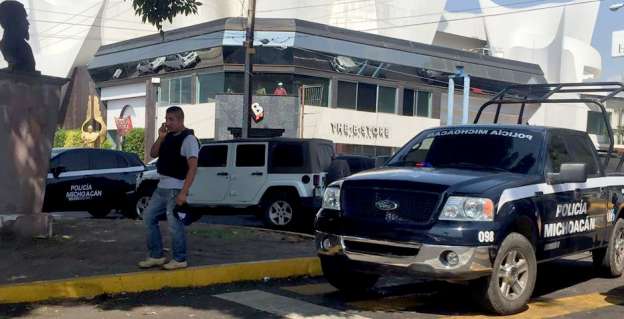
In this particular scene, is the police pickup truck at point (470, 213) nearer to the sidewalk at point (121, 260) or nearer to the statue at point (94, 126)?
the sidewalk at point (121, 260)

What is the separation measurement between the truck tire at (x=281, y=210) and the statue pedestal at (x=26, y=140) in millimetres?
5503

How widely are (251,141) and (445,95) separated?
3294 centimetres

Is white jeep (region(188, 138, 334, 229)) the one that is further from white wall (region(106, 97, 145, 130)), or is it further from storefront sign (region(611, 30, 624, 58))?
white wall (region(106, 97, 145, 130))

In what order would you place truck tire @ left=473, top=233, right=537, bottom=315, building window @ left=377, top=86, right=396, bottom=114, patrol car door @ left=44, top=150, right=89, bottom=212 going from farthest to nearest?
building window @ left=377, top=86, right=396, bottom=114, patrol car door @ left=44, top=150, right=89, bottom=212, truck tire @ left=473, top=233, right=537, bottom=315

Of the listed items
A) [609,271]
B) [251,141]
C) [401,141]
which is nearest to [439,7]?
[401,141]

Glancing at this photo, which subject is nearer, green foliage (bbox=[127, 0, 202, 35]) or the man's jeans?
the man's jeans

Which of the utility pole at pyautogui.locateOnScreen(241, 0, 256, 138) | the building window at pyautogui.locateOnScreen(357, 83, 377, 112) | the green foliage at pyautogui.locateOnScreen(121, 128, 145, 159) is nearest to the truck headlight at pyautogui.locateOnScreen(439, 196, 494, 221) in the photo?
the utility pole at pyautogui.locateOnScreen(241, 0, 256, 138)

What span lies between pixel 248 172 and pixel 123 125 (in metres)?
33.9

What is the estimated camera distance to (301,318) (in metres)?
6.12

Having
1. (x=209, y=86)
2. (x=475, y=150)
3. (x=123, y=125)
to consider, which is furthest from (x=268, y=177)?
(x=123, y=125)

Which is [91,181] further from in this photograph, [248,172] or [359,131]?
[359,131]

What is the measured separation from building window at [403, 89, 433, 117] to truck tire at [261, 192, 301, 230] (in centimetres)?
3018

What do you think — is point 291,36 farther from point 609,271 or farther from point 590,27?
point 590,27

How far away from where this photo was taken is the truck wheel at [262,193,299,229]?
13.9m
